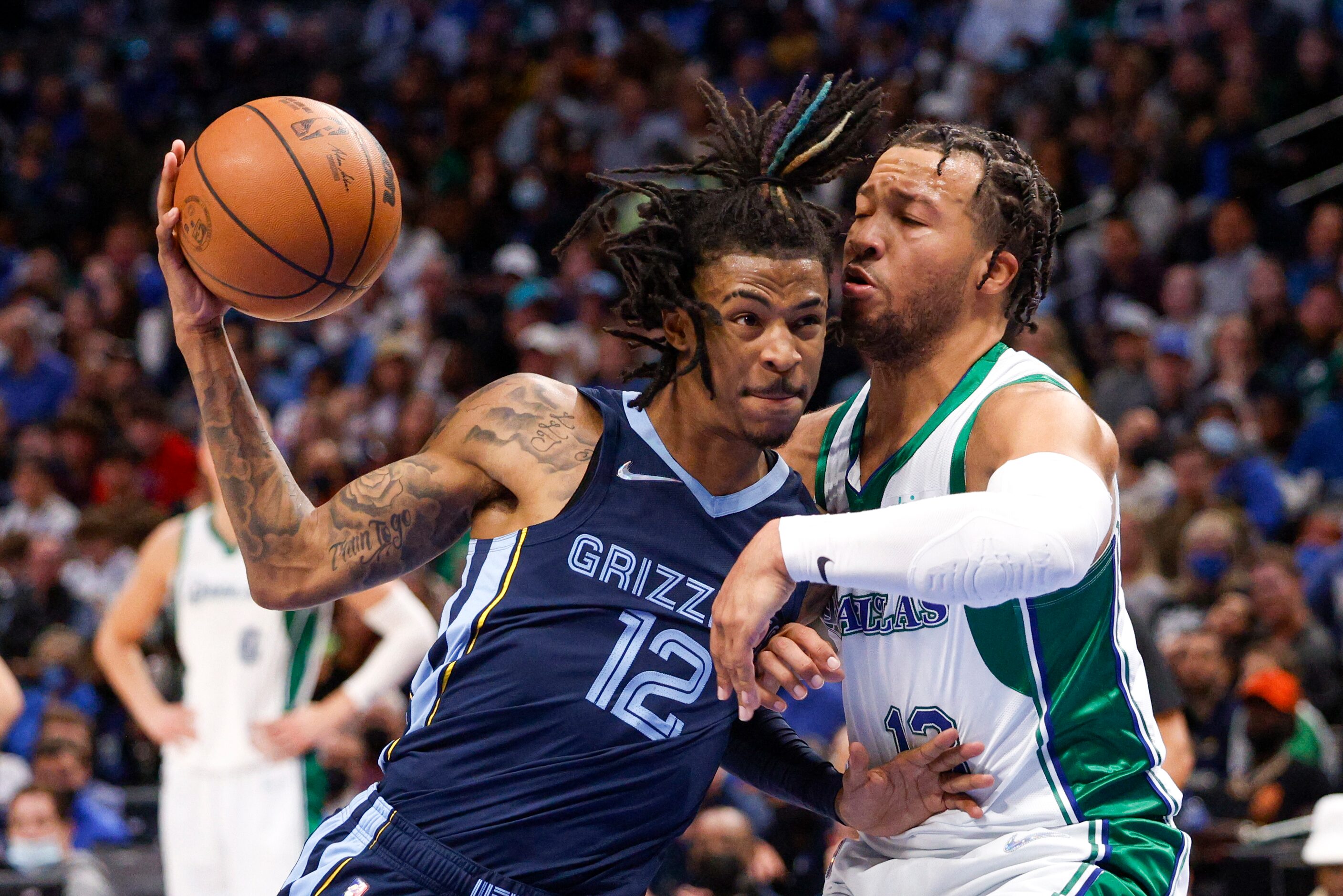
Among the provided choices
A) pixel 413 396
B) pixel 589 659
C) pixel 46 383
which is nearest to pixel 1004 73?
pixel 413 396

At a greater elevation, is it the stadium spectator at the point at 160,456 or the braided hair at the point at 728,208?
the braided hair at the point at 728,208

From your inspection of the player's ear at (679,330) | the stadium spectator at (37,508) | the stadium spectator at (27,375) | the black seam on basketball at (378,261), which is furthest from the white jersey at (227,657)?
the stadium spectator at (27,375)

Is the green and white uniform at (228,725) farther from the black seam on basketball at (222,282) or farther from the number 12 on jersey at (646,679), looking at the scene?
the number 12 on jersey at (646,679)

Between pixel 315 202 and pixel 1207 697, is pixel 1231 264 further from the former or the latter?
pixel 315 202

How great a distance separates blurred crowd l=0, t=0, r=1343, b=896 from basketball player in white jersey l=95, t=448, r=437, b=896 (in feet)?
1.77

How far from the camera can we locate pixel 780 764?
362cm

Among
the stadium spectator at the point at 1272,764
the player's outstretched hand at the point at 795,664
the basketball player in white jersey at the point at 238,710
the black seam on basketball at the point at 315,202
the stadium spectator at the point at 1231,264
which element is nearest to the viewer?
the player's outstretched hand at the point at 795,664

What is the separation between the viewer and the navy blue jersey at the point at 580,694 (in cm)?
300

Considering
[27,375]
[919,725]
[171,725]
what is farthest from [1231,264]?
[27,375]

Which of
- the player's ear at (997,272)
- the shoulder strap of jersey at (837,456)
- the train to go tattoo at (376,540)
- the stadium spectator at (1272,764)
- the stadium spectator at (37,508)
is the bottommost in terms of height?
the stadium spectator at (37,508)

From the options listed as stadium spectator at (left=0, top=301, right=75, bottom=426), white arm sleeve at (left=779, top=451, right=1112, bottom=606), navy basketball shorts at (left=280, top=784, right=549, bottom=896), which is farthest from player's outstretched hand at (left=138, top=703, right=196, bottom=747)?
stadium spectator at (left=0, top=301, right=75, bottom=426)

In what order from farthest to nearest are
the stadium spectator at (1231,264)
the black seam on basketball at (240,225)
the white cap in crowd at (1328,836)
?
the stadium spectator at (1231,264)
the white cap in crowd at (1328,836)
the black seam on basketball at (240,225)

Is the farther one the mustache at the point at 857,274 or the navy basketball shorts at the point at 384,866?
the mustache at the point at 857,274

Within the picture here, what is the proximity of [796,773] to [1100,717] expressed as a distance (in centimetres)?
74
